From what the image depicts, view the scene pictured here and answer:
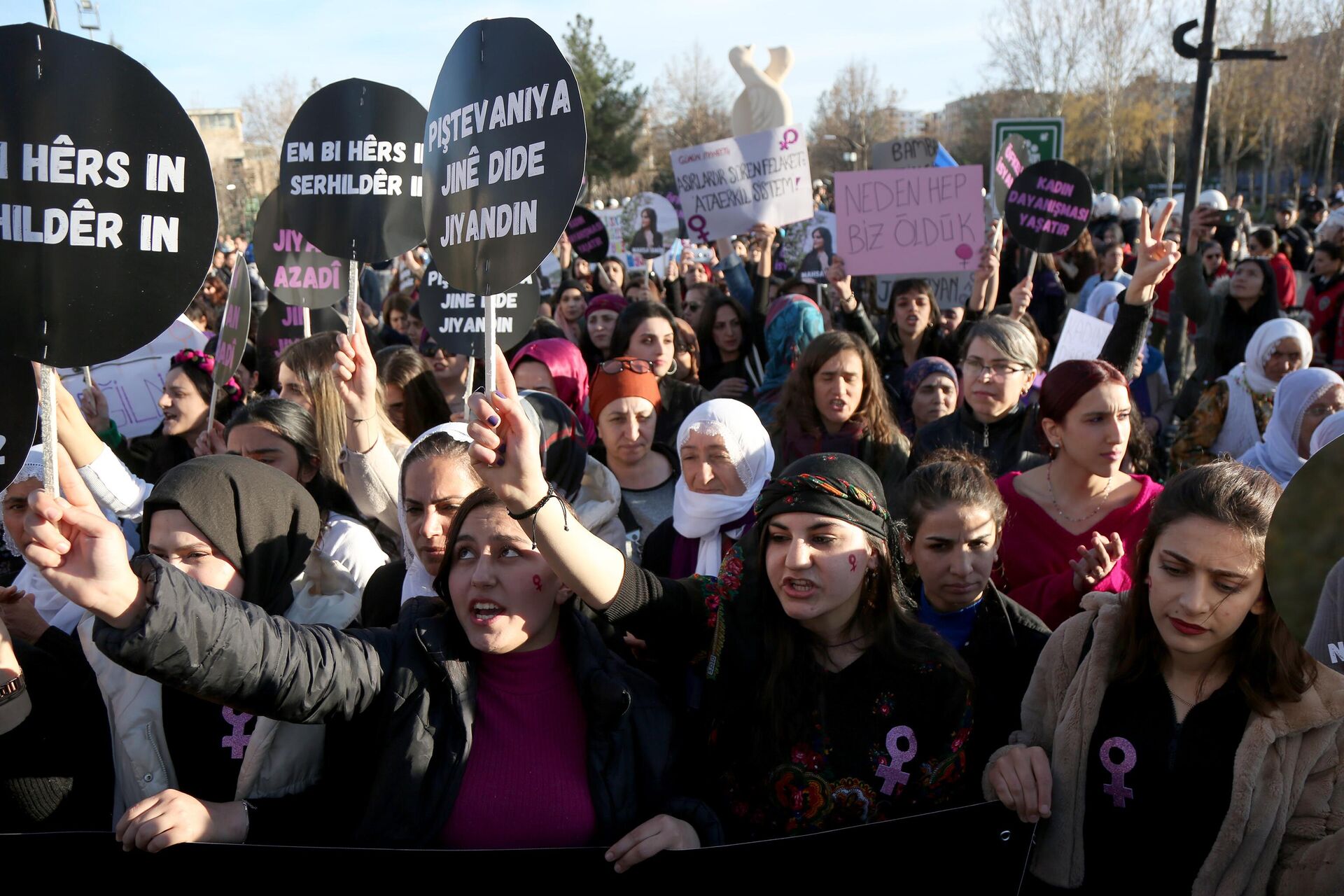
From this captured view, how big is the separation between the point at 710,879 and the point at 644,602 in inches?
22.5

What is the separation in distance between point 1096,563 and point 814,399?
1.76 metres

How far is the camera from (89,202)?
6.84ft

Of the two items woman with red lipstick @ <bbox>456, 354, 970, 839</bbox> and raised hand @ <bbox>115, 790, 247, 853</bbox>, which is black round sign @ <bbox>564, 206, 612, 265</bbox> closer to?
woman with red lipstick @ <bbox>456, 354, 970, 839</bbox>

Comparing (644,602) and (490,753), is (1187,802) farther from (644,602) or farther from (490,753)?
(490,753)

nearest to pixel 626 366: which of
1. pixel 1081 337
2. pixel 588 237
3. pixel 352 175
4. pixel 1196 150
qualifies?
pixel 352 175

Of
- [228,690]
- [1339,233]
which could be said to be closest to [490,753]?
[228,690]

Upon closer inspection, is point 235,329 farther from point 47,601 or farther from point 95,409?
point 47,601

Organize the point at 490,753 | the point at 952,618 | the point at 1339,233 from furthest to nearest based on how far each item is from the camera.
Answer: the point at 1339,233
the point at 952,618
the point at 490,753

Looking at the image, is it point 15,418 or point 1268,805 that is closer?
point 1268,805

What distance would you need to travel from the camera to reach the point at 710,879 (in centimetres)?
198

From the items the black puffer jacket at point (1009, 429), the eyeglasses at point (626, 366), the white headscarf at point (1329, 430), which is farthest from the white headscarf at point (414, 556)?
the white headscarf at point (1329, 430)

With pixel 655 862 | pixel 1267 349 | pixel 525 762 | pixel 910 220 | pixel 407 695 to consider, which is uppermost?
pixel 910 220

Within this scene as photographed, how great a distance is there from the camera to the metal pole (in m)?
8.46

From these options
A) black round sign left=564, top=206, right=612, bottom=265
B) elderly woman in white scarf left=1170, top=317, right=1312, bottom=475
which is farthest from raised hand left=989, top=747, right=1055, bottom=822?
black round sign left=564, top=206, right=612, bottom=265
